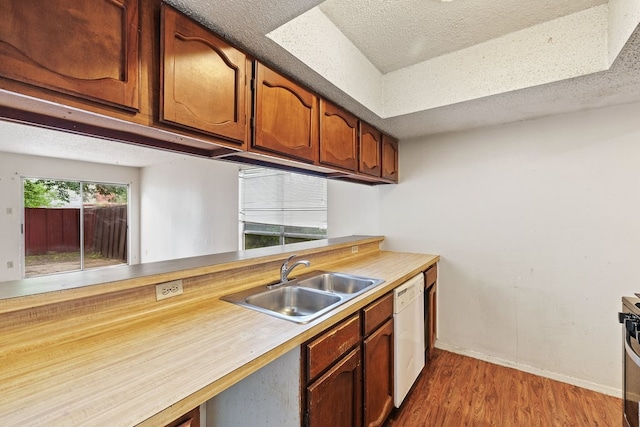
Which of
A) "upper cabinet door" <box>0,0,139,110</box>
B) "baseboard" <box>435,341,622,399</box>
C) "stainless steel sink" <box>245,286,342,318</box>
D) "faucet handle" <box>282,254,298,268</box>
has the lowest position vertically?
"baseboard" <box>435,341,622,399</box>

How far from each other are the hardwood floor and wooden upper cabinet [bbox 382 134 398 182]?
1.70 metres

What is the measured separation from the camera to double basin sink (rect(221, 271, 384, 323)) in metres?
1.44

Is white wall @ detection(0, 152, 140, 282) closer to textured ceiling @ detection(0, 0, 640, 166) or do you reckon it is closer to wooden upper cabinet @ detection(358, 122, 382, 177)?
textured ceiling @ detection(0, 0, 640, 166)

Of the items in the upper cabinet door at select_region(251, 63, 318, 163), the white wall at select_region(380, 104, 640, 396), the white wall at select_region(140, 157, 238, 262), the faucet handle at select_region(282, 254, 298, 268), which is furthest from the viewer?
the white wall at select_region(140, 157, 238, 262)

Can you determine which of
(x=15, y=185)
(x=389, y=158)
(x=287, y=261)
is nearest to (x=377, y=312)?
(x=287, y=261)

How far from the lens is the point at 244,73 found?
130 centimetres

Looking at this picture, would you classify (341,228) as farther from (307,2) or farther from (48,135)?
(48,135)

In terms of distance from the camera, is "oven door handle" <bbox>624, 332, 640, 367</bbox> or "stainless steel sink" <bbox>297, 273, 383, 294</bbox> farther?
"stainless steel sink" <bbox>297, 273, 383, 294</bbox>

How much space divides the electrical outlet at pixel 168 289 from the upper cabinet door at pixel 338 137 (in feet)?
3.49

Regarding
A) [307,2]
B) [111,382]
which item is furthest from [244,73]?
[111,382]

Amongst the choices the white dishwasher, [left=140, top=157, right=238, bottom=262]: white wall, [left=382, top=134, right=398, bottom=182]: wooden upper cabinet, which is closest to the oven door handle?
the white dishwasher

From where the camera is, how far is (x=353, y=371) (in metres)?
1.32

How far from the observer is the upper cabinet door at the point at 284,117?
1366 mm

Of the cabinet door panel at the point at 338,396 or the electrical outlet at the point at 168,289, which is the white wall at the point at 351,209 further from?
the electrical outlet at the point at 168,289
